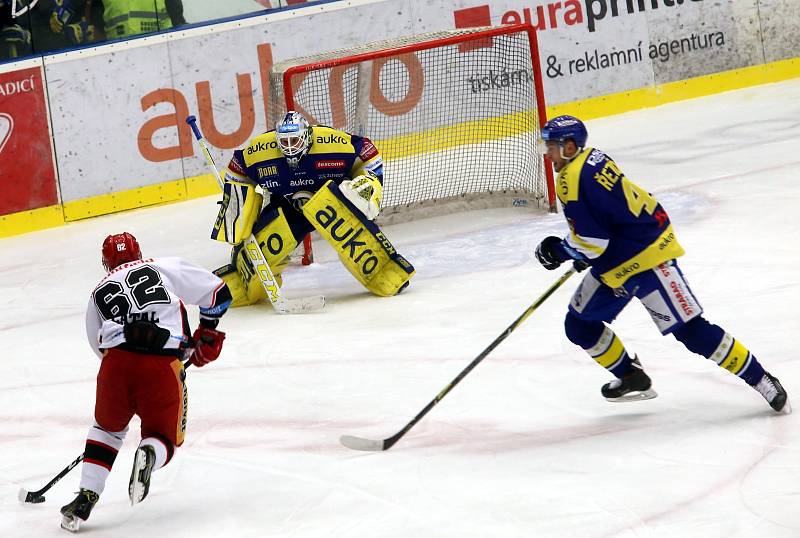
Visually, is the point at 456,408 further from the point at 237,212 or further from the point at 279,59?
the point at 279,59

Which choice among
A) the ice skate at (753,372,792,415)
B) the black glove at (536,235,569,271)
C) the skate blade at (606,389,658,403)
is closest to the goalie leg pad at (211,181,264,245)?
the black glove at (536,235,569,271)

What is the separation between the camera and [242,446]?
4.38m

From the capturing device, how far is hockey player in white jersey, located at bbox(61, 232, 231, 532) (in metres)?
3.62

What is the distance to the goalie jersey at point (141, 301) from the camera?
3.64m

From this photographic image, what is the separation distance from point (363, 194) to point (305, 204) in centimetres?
31

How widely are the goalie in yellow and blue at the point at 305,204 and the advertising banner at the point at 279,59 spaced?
2623 millimetres

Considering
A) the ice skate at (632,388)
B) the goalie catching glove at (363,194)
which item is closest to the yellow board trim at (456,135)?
the goalie catching glove at (363,194)

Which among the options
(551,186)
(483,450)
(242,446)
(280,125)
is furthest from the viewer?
(551,186)

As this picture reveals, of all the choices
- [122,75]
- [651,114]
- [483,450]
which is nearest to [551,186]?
[651,114]

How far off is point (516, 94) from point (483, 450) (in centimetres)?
509

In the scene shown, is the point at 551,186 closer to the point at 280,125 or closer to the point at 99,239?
the point at 280,125

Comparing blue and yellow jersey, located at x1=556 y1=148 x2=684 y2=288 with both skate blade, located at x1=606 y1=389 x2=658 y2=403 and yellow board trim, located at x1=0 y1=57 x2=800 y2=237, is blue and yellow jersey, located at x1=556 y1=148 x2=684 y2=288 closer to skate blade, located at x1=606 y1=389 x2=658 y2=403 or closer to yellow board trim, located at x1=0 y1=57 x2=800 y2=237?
skate blade, located at x1=606 y1=389 x2=658 y2=403

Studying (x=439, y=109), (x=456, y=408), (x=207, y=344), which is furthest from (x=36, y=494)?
(x=439, y=109)

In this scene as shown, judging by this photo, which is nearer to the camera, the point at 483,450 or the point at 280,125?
the point at 483,450
